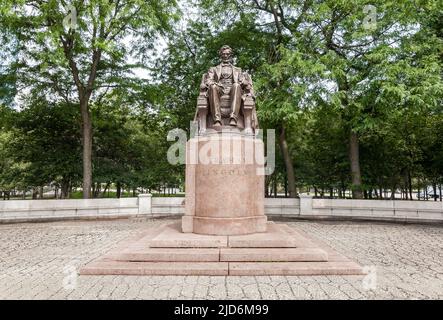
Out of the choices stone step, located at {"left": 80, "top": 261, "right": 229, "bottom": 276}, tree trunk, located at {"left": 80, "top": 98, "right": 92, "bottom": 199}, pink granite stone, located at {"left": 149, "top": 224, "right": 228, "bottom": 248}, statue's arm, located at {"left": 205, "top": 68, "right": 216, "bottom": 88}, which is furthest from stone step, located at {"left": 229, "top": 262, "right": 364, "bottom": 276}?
tree trunk, located at {"left": 80, "top": 98, "right": 92, "bottom": 199}

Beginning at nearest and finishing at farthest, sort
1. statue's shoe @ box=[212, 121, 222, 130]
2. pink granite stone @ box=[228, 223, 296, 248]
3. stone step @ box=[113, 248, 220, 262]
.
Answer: stone step @ box=[113, 248, 220, 262] < pink granite stone @ box=[228, 223, 296, 248] < statue's shoe @ box=[212, 121, 222, 130]

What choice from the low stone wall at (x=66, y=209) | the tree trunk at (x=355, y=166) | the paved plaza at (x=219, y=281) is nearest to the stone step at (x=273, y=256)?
the paved plaza at (x=219, y=281)

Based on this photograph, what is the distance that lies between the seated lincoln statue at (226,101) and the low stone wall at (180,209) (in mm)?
9657

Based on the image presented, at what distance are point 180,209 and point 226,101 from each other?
10606mm

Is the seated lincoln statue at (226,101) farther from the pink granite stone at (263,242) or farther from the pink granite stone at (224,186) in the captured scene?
the pink granite stone at (263,242)

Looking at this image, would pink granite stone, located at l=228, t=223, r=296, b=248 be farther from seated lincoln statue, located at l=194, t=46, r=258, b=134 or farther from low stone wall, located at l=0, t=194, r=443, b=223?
low stone wall, located at l=0, t=194, r=443, b=223

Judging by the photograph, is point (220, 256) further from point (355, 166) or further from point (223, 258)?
point (355, 166)

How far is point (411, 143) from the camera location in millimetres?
24422

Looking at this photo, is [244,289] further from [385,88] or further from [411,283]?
[385,88]

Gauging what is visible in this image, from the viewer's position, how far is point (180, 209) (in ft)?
60.1

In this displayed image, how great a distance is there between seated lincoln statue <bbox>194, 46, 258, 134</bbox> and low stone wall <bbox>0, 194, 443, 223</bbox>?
966cm

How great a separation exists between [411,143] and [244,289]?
77.9 feet

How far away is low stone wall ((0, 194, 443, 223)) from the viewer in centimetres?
1519
